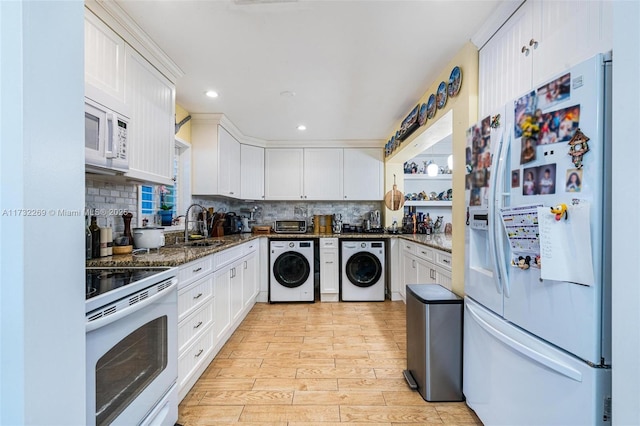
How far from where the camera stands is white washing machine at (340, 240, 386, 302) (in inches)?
147

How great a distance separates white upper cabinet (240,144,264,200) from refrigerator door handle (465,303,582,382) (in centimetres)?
339

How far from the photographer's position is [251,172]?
4191 millimetres

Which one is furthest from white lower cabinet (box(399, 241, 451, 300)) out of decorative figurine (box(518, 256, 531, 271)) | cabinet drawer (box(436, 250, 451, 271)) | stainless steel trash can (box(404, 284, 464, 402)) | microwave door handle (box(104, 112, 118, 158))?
microwave door handle (box(104, 112, 118, 158))

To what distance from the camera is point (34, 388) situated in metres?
0.60

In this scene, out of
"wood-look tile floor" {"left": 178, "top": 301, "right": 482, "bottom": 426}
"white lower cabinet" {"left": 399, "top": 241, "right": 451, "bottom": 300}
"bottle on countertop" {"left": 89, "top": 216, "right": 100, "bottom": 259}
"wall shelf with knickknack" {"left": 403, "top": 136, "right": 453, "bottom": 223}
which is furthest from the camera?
"wall shelf with knickknack" {"left": 403, "top": 136, "right": 453, "bottom": 223}

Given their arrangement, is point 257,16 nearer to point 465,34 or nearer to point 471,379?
point 465,34

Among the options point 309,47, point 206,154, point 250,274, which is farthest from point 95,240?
point 309,47

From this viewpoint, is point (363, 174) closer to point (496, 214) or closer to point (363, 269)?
point (363, 269)

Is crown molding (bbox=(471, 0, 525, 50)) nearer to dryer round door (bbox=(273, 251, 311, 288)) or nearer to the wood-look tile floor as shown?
the wood-look tile floor

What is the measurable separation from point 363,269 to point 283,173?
1.94m

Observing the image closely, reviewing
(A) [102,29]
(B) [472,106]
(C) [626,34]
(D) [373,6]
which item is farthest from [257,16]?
(C) [626,34]

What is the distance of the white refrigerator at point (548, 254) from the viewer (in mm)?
905

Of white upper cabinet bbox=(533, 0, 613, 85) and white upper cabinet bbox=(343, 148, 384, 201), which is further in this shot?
white upper cabinet bbox=(343, 148, 384, 201)

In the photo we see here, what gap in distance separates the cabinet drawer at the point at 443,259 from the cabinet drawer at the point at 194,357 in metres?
1.99
